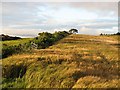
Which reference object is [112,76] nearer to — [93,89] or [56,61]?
[93,89]

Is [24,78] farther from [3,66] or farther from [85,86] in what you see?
[85,86]

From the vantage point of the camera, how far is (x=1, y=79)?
17.1m

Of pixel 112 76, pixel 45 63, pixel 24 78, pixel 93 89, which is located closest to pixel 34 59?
pixel 45 63

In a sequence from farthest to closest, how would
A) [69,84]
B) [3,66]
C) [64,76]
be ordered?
[3,66] → [64,76] → [69,84]

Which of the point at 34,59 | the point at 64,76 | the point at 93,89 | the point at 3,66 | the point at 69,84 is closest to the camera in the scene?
the point at 93,89

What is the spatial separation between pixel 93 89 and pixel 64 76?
8.16 feet

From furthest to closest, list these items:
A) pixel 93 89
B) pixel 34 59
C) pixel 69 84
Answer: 1. pixel 34 59
2. pixel 69 84
3. pixel 93 89

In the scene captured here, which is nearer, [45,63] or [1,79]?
[1,79]

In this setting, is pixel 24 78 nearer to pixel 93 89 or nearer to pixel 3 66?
pixel 3 66

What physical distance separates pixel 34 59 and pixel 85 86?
693cm

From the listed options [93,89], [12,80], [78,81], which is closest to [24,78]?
[12,80]

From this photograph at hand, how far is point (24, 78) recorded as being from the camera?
1711 centimetres

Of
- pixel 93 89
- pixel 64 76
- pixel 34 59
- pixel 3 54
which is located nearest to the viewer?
pixel 93 89

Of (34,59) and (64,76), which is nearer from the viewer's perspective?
(64,76)
